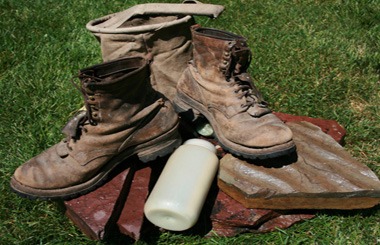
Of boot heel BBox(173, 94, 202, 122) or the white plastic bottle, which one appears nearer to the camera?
the white plastic bottle

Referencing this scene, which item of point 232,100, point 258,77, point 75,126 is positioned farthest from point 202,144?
point 258,77

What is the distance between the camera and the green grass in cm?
229

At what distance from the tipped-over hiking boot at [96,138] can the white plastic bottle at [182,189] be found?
0.84 feet

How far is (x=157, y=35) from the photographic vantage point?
2.55 m

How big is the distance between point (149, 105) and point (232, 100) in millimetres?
440

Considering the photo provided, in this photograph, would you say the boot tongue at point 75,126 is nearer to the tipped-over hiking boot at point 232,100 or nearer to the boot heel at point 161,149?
the boot heel at point 161,149

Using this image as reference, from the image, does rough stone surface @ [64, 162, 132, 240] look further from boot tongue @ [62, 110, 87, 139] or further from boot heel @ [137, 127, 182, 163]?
boot tongue @ [62, 110, 87, 139]

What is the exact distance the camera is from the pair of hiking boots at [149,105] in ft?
6.95

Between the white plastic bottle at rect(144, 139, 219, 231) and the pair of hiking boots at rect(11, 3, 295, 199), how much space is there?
6.6 inches

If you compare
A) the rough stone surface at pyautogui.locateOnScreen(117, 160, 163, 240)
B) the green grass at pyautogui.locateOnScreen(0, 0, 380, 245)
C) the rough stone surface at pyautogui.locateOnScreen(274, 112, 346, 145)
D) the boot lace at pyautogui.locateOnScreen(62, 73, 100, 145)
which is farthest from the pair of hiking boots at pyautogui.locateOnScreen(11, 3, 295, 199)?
the rough stone surface at pyautogui.locateOnScreen(274, 112, 346, 145)

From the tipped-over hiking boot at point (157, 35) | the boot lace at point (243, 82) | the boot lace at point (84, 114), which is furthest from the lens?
the tipped-over hiking boot at point (157, 35)

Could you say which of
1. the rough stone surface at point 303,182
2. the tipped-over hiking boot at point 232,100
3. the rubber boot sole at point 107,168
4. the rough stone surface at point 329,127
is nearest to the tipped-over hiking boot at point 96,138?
the rubber boot sole at point 107,168

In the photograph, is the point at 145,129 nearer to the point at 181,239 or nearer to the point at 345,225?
the point at 181,239

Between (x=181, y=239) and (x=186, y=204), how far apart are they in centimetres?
32
